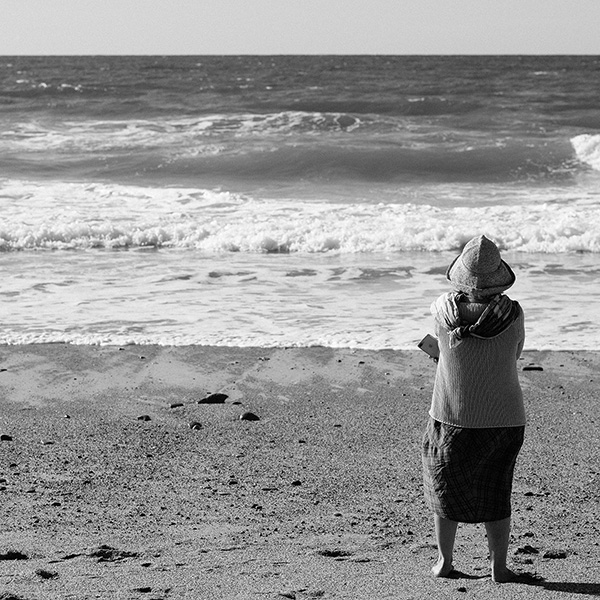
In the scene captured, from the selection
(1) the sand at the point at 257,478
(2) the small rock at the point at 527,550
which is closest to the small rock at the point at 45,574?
(1) the sand at the point at 257,478

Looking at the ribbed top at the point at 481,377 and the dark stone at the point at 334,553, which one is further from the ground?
the ribbed top at the point at 481,377

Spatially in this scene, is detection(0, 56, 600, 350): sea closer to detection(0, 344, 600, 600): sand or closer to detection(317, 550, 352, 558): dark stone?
detection(0, 344, 600, 600): sand

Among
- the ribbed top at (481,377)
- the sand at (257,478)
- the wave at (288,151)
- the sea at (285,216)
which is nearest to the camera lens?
the ribbed top at (481,377)

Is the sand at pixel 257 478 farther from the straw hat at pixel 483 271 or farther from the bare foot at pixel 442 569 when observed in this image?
the straw hat at pixel 483 271

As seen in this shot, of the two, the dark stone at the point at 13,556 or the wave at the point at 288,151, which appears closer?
the dark stone at the point at 13,556

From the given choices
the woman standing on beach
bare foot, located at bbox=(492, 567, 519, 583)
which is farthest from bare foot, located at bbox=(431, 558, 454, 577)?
bare foot, located at bbox=(492, 567, 519, 583)

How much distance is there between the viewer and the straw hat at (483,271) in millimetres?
3389

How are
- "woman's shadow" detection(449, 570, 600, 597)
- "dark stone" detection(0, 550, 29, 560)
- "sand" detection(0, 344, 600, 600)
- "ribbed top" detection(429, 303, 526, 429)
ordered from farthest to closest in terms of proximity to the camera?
"dark stone" detection(0, 550, 29, 560)
"sand" detection(0, 344, 600, 600)
"ribbed top" detection(429, 303, 526, 429)
"woman's shadow" detection(449, 570, 600, 597)

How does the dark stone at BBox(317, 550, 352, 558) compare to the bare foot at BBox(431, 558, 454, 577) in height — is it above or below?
below

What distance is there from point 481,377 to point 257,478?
1826 millimetres

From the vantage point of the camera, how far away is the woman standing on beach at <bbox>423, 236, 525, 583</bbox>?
3.41 metres

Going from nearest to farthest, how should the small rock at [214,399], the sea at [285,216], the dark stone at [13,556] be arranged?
the dark stone at [13,556] < the small rock at [214,399] < the sea at [285,216]

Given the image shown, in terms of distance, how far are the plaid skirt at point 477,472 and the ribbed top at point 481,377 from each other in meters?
0.04

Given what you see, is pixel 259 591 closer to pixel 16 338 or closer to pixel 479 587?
pixel 479 587
